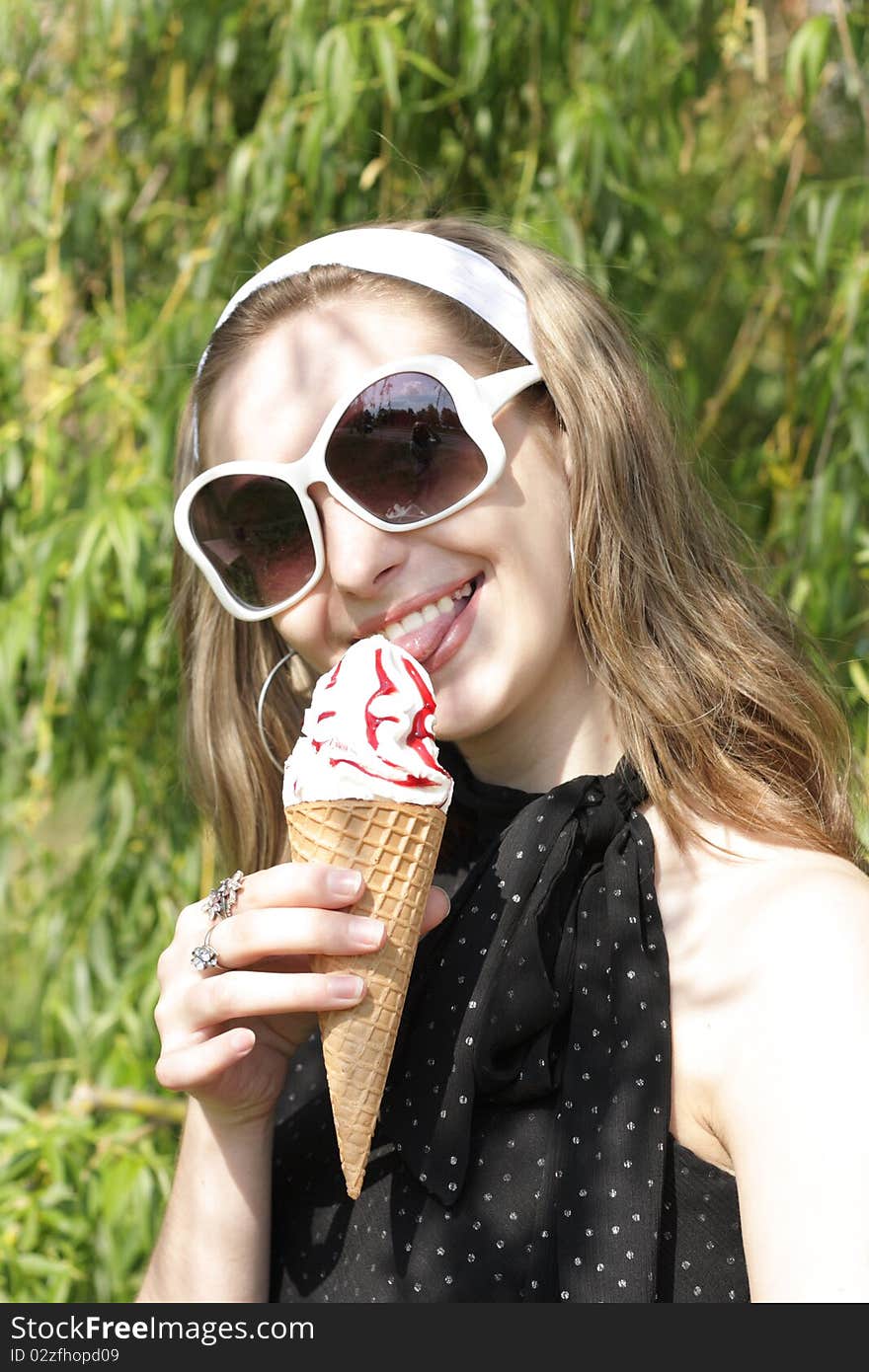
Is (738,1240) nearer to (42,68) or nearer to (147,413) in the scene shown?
(147,413)

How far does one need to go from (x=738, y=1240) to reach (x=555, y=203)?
71.2 inches

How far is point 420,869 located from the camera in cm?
137

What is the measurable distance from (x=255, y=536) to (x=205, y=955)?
0.51m

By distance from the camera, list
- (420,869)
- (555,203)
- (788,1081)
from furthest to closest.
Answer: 1. (555,203)
2. (420,869)
3. (788,1081)

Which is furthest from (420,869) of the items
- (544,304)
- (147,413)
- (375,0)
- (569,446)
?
(375,0)

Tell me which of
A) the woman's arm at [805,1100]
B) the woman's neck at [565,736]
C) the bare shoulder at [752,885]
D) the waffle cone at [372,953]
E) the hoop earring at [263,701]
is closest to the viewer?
the woman's arm at [805,1100]

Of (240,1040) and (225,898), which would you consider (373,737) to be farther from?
(240,1040)

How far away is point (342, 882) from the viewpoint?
1.27m

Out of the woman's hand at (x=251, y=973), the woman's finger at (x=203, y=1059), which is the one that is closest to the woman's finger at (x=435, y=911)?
the woman's hand at (x=251, y=973)

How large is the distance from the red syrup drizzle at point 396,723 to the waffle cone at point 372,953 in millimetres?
28

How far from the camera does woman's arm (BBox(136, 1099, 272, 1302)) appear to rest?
60.8 inches

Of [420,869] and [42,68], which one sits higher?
[42,68]

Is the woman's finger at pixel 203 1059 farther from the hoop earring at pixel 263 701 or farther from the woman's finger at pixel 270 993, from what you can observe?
the hoop earring at pixel 263 701

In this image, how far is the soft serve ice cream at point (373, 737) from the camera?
1.33 m
